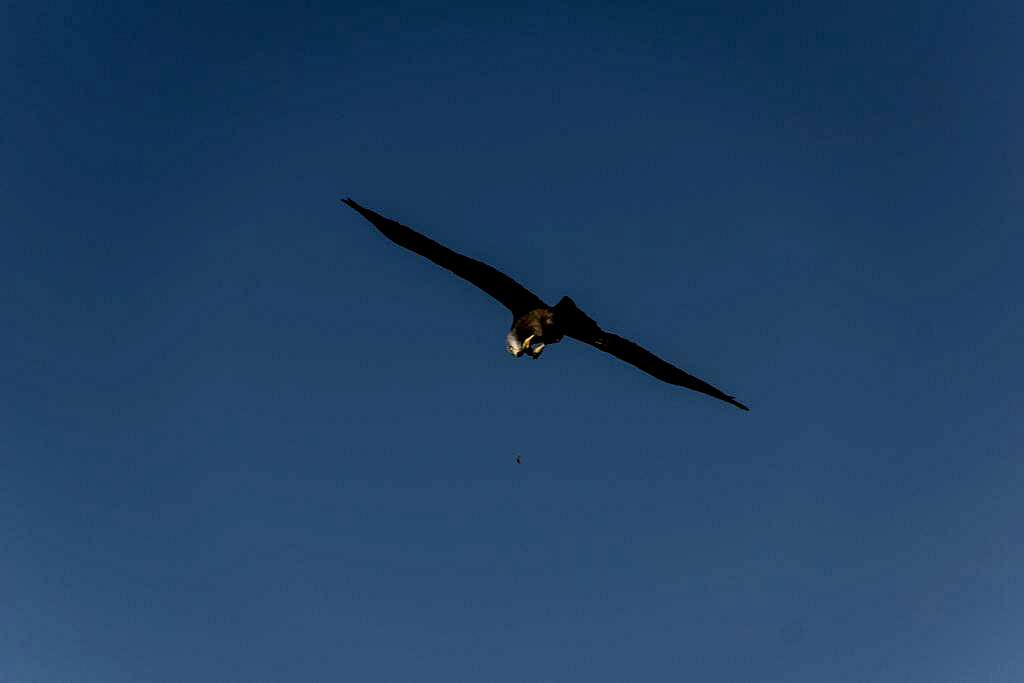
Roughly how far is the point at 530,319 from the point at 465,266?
186 centimetres

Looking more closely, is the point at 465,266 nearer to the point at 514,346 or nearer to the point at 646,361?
the point at 514,346

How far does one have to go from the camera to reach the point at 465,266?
18.4 meters

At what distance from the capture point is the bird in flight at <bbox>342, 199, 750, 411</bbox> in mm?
17719

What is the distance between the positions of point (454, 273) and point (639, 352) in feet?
14.9

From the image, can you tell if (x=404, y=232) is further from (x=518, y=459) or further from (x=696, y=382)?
(x=696, y=382)

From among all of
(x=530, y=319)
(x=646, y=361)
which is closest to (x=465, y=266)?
(x=530, y=319)

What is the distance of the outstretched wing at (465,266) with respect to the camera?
1806cm

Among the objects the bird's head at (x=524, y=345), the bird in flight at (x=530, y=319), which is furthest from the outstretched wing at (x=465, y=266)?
the bird's head at (x=524, y=345)

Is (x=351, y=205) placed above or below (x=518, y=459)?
above

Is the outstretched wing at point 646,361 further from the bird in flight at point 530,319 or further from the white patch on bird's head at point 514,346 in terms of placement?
the white patch on bird's head at point 514,346

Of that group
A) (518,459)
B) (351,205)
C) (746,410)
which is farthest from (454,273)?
(746,410)

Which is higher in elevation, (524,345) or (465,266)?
(465,266)

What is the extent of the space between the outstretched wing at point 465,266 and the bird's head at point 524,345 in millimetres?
664

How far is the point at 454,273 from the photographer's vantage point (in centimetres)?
1877
